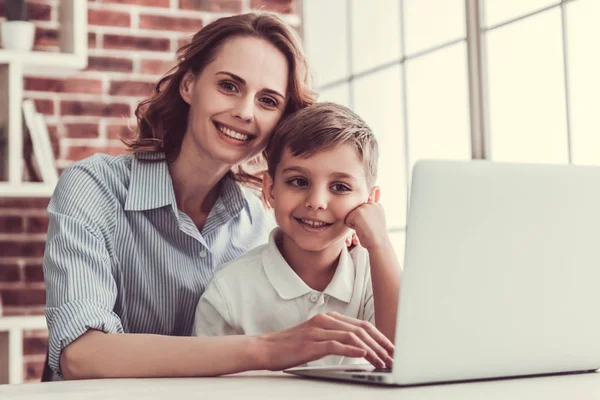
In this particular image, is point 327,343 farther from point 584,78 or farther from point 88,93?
point 88,93

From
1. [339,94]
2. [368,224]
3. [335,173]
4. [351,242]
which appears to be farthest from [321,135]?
[339,94]

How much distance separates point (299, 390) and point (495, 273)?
0.28 metres

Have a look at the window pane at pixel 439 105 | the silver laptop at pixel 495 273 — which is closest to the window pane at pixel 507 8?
the window pane at pixel 439 105

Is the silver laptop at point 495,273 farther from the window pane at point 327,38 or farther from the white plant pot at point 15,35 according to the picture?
the window pane at point 327,38

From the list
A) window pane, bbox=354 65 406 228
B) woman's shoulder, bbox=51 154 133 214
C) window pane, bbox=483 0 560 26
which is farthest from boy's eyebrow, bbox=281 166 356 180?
window pane, bbox=354 65 406 228

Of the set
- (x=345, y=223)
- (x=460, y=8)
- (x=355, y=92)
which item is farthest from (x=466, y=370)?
(x=355, y=92)

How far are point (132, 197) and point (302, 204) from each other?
40 centimetres

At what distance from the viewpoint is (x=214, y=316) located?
1616 mm

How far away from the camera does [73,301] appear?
1440mm

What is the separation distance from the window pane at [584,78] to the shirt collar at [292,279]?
3.26ft

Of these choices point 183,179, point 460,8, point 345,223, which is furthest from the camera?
point 460,8

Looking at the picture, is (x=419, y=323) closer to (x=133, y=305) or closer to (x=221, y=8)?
(x=133, y=305)

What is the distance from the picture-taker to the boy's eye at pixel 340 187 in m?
1.65

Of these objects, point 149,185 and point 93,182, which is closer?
point 93,182
